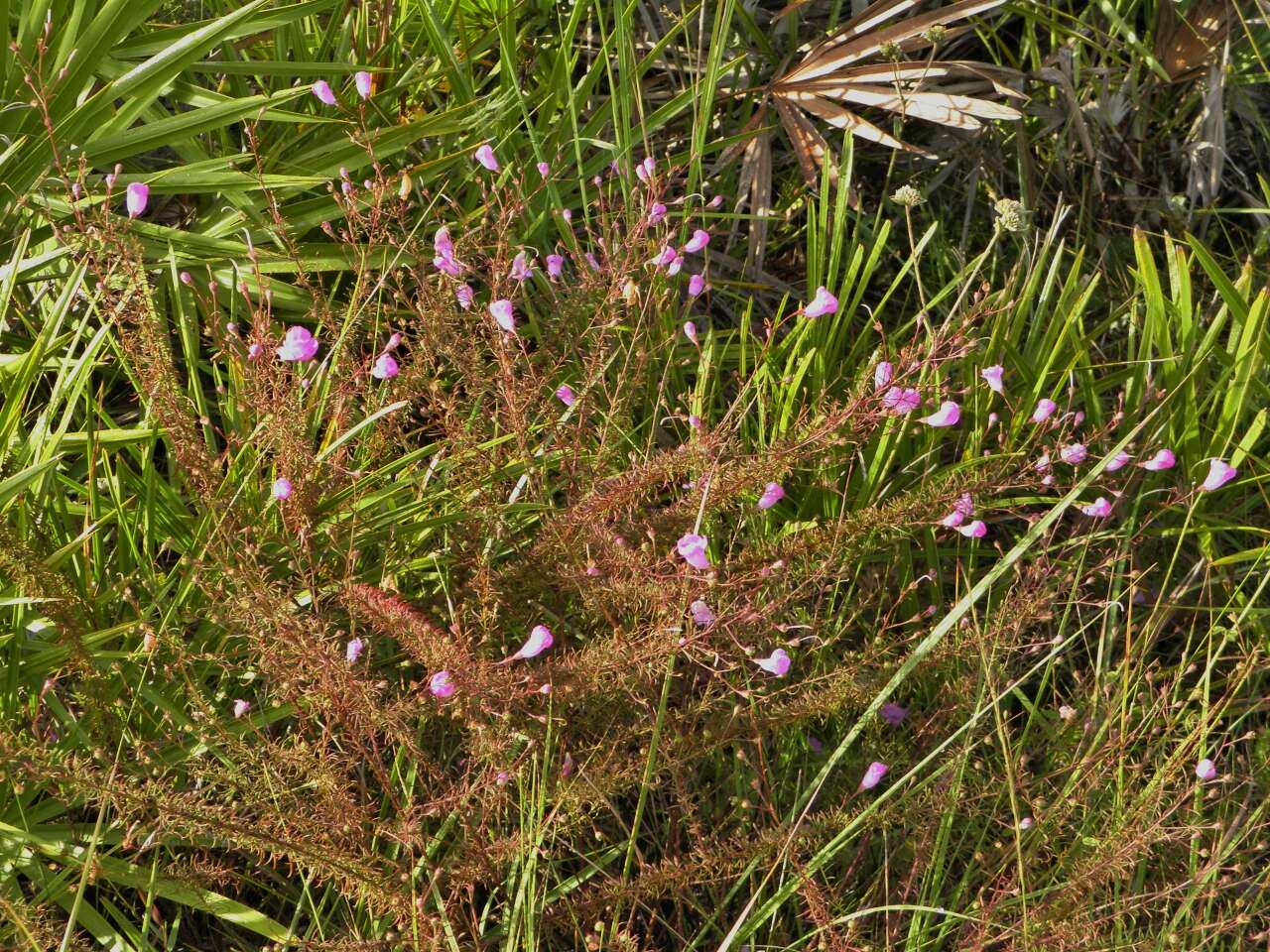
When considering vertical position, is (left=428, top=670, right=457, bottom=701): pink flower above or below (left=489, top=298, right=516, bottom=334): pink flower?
below

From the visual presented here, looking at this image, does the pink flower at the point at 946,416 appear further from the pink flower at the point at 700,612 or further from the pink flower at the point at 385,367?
the pink flower at the point at 385,367

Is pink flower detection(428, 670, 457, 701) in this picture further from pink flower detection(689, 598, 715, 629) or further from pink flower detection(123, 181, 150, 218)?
pink flower detection(123, 181, 150, 218)

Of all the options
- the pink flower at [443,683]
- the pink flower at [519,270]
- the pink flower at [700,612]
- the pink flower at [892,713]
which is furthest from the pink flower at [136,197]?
the pink flower at [892,713]

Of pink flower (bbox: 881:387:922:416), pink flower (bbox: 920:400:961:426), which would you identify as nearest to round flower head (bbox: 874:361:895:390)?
pink flower (bbox: 881:387:922:416)

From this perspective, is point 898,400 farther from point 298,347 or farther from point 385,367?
point 298,347

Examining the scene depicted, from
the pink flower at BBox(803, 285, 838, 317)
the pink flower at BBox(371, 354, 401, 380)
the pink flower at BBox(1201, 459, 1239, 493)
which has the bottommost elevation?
the pink flower at BBox(1201, 459, 1239, 493)

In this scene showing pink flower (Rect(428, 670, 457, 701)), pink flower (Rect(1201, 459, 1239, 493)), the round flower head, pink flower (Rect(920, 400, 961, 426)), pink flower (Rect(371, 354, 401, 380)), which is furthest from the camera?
pink flower (Rect(1201, 459, 1239, 493))

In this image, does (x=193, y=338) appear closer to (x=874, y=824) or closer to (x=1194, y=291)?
(x=874, y=824)

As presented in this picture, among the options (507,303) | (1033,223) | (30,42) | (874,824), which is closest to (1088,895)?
(874,824)
